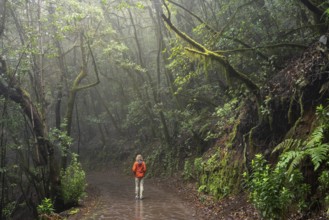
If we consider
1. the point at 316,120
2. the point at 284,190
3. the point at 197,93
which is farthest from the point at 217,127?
the point at 284,190

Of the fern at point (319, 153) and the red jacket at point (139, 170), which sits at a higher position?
the fern at point (319, 153)

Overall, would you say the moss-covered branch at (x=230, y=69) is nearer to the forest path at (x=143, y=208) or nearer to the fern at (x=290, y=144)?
the fern at (x=290, y=144)

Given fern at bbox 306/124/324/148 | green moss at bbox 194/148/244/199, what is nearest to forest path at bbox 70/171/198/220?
green moss at bbox 194/148/244/199

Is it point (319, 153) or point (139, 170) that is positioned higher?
point (319, 153)

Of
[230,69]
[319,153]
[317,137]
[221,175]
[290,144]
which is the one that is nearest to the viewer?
[319,153]

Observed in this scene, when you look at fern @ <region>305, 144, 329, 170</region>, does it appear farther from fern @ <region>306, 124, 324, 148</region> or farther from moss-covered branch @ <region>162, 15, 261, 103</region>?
moss-covered branch @ <region>162, 15, 261, 103</region>

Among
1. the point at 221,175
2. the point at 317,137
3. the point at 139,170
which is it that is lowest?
the point at 221,175

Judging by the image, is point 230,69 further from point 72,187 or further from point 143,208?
point 72,187

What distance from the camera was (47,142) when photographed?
14383 mm

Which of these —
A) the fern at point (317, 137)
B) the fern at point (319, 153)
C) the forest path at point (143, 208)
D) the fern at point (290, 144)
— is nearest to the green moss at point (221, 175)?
the forest path at point (143, 208)

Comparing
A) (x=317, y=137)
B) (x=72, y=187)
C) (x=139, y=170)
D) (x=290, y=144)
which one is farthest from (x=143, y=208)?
(x=317, y=137)

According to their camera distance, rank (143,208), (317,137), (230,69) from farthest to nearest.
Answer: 1. (143,208)
2. (230,69)
3. (317,137)

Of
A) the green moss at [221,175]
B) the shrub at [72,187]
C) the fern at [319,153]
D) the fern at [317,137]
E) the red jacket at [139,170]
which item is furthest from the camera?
the red jacket at [139,170]

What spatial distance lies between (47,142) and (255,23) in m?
11.7
